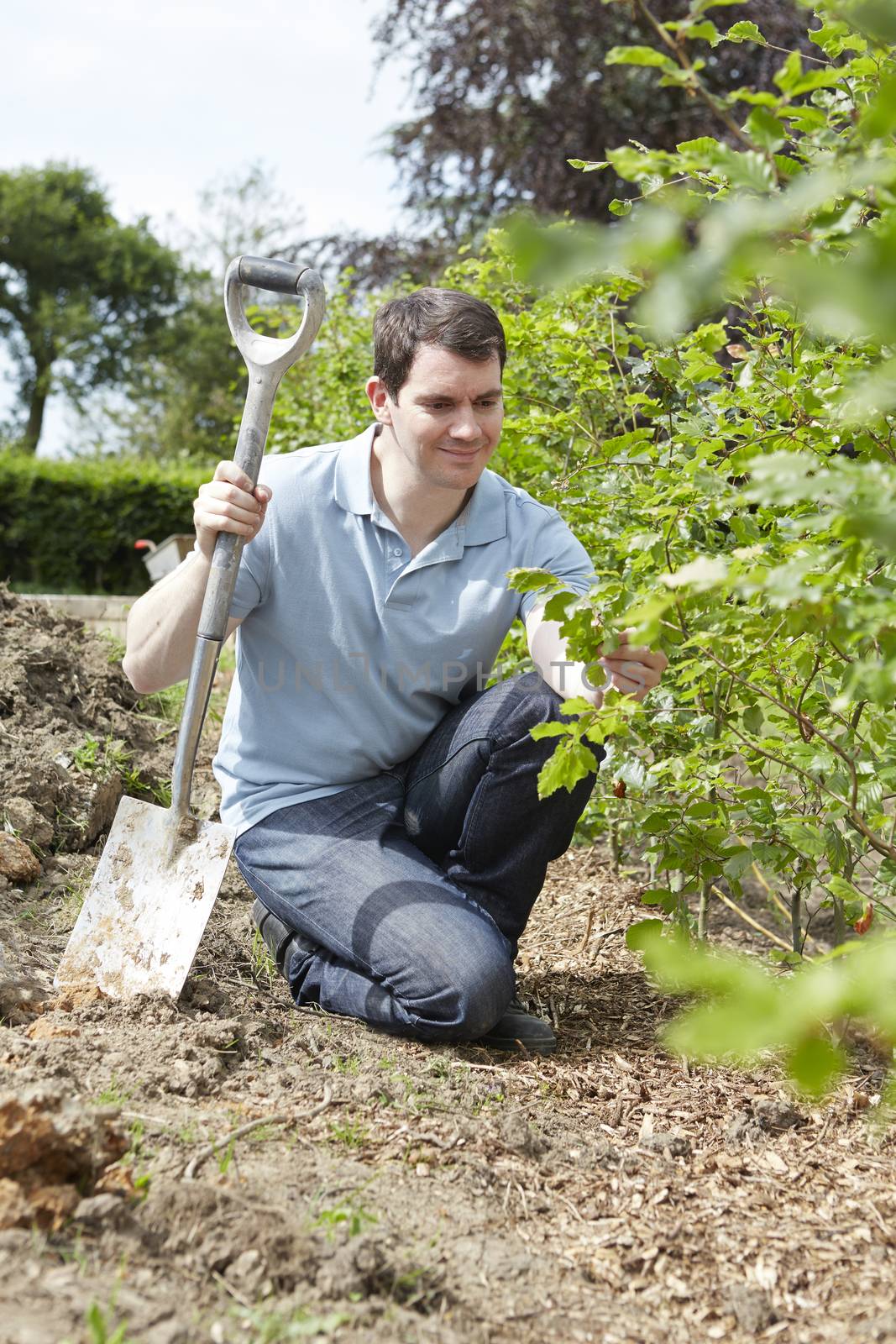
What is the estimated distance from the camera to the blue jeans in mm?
2256

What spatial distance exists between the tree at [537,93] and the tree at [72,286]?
23.6m

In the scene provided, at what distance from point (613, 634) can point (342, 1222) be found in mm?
859

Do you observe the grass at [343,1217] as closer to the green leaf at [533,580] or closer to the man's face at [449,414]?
the green leaf at [533,580]

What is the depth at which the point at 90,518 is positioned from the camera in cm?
1271

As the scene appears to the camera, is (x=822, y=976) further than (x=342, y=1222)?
No

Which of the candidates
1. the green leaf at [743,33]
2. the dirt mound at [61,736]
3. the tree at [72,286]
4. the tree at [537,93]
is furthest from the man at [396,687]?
the tree at [72,286]

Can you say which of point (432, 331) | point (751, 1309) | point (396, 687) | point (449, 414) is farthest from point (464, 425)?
point (751, 1309)

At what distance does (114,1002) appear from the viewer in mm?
2146

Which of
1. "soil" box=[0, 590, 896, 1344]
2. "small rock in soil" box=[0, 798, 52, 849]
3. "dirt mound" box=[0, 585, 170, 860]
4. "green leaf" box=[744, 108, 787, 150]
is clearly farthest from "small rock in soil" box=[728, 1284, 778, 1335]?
"small rock in soil" box=[0, 798, 52, 849]

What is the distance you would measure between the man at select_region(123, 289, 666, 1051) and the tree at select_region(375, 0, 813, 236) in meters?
8.37

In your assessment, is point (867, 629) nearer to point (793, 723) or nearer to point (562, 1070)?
point (793, 723)

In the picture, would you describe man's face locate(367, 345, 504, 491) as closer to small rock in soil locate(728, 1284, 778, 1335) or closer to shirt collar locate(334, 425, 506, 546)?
shirt collar locate(334, 425, 506, 546)

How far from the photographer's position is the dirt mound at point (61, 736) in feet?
9.91

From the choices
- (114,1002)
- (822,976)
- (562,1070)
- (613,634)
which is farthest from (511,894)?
(822,976)
